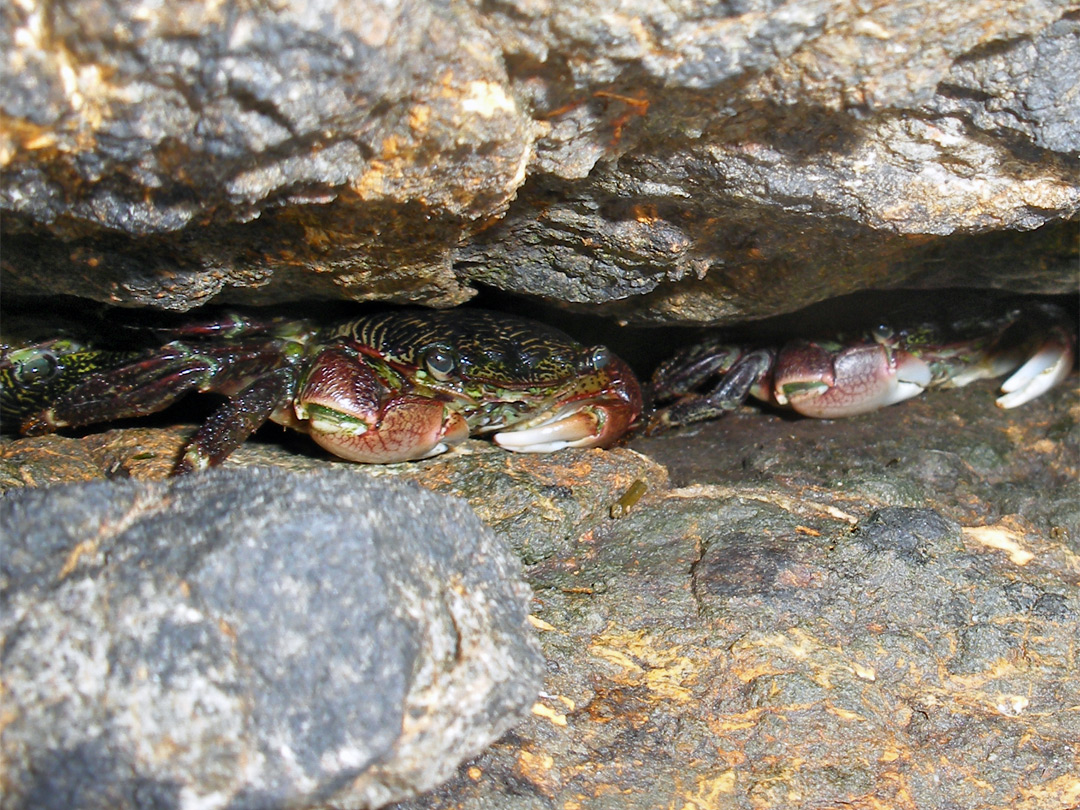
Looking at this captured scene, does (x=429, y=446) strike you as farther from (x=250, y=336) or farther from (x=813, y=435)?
(x=813, y=435)

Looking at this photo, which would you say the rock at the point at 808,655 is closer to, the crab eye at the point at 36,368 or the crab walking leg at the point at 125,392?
the crab walking leg at the point at 125,392

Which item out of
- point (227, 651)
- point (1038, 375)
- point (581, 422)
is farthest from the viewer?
point (1038, 375)

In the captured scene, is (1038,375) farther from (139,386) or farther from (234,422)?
(139,386)

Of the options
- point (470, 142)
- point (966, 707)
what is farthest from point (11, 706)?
point (966, 707)

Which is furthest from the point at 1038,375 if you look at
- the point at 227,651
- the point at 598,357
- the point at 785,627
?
the point at 227,651

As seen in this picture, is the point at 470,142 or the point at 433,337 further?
the point at 433,337

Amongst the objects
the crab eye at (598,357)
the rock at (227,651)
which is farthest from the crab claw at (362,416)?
the rock at (227,651)

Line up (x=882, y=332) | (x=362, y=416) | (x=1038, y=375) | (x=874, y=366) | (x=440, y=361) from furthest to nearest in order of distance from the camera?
(x=882, y=332), (x=874, y=366), (x=1038, y=375), (x=440, y=361), (x=362, y=416)
